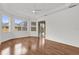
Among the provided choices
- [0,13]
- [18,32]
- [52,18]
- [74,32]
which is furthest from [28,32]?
[74,32]

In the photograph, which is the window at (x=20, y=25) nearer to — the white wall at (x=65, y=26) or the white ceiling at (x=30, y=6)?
the white ceiling at (x=30, y=6)

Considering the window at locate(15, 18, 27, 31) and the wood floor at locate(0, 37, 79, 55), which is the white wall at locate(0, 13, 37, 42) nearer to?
the window at locate(15, 18, 27, 31)

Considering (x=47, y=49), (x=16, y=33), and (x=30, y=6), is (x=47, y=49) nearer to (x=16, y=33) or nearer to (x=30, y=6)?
(x=30, y=6)

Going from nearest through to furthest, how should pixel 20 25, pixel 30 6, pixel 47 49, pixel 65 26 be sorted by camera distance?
pixel 47 49, pixel 30 6, pixel 65 26, pixel 20 25

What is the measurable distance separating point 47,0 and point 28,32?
28.9 feet

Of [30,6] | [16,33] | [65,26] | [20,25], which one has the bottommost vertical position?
[16,33]

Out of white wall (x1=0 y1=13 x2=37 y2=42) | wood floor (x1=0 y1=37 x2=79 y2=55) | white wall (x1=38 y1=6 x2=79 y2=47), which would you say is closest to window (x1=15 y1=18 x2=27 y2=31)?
white wall (x1=0 y1=13 x2=37 y2=42)

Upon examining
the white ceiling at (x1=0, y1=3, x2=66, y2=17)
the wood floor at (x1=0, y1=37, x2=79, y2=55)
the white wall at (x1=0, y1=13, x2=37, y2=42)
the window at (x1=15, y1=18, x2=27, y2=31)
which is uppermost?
the white ceiling at (x1=0, y1=3, x2=66, y2=17)

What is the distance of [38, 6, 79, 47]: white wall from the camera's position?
5535 millimetres

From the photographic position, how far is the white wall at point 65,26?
5535 mm

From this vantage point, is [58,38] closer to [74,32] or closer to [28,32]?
[74,32]

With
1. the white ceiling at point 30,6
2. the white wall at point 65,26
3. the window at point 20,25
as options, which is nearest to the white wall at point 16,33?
the window at point 20,25

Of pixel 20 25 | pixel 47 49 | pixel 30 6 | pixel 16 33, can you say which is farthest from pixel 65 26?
pixel 16 33

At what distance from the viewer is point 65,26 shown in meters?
6.38
